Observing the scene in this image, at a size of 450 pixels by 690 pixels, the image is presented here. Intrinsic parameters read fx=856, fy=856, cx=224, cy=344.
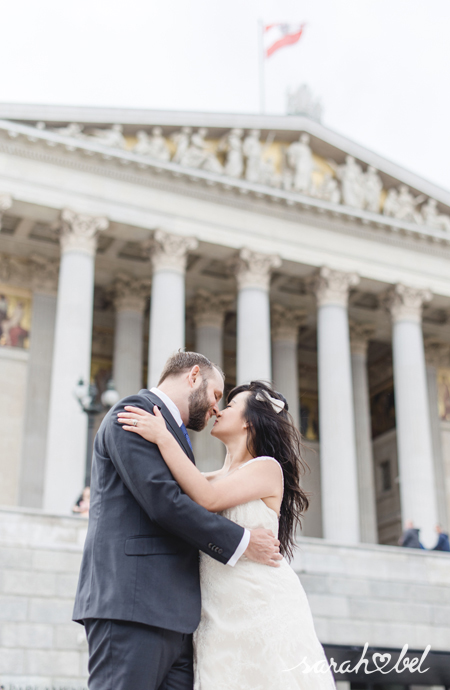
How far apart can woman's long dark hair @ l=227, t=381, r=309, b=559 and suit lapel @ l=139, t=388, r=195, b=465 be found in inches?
17.4

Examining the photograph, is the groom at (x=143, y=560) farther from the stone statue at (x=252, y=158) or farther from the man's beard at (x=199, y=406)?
the stone statue at (x=252, y=158)

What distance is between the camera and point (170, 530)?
405 centimetres

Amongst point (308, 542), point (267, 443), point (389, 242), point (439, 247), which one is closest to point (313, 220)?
point (389, 242)

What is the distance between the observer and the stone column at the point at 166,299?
26312 mm

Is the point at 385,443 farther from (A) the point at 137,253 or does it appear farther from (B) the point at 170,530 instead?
(B) the point at 170,530

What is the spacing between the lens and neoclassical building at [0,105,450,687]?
2436 cm

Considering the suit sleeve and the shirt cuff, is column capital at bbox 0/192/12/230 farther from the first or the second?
the shirt cuff

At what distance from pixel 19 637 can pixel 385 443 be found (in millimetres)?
27466

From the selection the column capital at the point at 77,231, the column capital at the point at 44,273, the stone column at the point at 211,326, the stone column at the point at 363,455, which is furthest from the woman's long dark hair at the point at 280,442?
the stone column at the point at 363,455

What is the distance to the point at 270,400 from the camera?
4891 mm

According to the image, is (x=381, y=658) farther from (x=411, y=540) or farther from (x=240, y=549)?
(x=411, y=540)

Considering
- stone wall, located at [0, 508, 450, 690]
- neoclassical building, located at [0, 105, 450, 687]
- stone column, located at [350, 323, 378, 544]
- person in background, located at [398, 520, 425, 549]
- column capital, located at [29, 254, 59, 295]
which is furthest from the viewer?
stone column, located at [350, 323, 378, 544]

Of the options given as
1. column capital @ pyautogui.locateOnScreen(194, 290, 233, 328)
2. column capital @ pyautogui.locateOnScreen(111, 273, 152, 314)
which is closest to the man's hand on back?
column capital @ pyautogui.locateOnScreen(111, 273, 152, 314)

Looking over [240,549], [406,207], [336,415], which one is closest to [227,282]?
[406,207]
